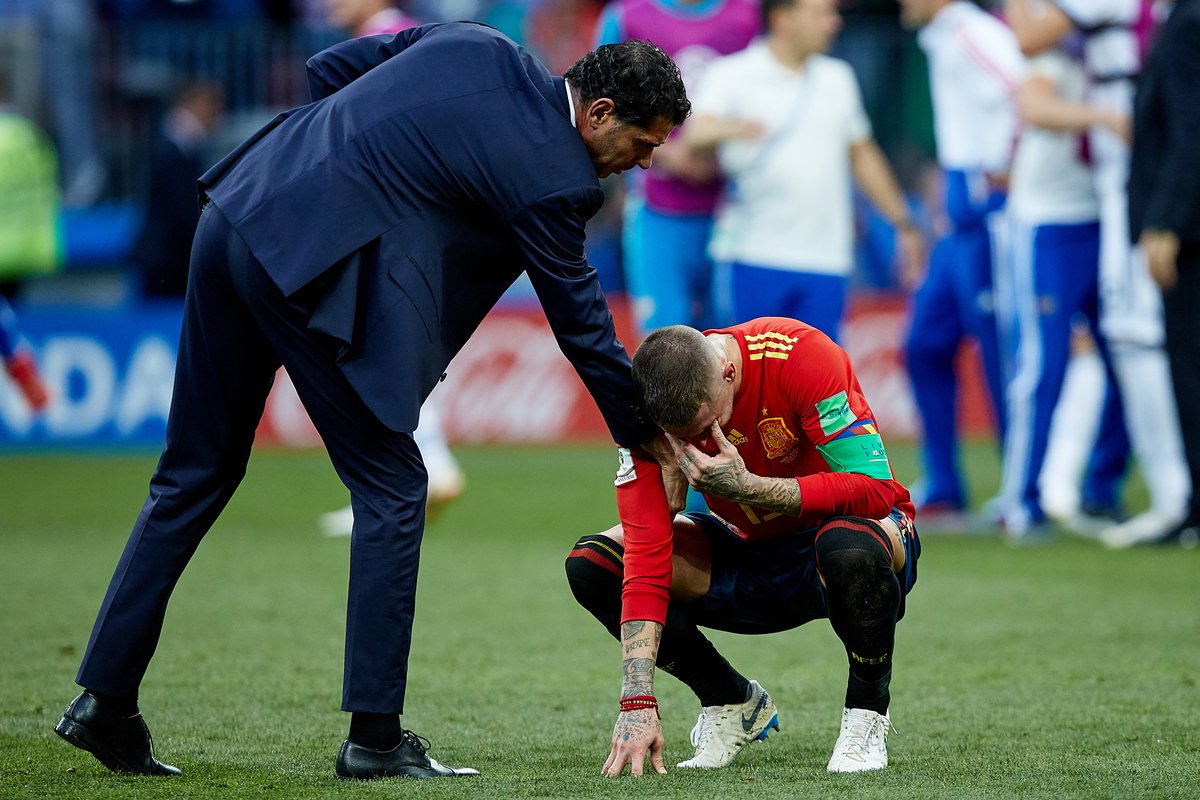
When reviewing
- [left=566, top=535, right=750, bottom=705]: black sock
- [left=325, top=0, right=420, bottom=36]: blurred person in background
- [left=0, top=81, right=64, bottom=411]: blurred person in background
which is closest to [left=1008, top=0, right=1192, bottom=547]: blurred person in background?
[left=325, top=0, right=420, bottom=36]: blurred person in background

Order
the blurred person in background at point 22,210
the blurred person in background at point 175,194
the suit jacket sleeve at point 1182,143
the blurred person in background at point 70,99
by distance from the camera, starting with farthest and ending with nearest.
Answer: the blurred person in background at point 70,99 < the blurred person in background at point 175,194 < the blurred person in background at point 22,210 < the suit jacket sleeve at point 1182,143

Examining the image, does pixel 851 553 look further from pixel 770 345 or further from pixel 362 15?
pixel 362 15

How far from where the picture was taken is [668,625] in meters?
4.15

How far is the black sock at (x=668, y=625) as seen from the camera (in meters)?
4.11

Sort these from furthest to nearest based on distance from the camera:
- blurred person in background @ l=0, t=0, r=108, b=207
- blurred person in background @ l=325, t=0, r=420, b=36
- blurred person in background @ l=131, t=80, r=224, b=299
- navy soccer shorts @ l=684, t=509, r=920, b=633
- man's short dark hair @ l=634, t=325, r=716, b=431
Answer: blurred person in background @ l=0, t=0, r=108, b=207, blurred person in background @ l=131, t=80, r=224, b=299, blurred person in background @ l=325, t=0, r=420, b=36, navy soccer shorts @ l=684, t=509, r=920, b=633, man's short dark hair @ l=634, t=325, r=716, b=431

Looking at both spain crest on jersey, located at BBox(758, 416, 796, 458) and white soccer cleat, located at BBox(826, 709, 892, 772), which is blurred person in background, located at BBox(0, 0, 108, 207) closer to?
spain crest on jersey, located at BBox(758, 416, 796, 458)

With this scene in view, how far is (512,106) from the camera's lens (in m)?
3.85

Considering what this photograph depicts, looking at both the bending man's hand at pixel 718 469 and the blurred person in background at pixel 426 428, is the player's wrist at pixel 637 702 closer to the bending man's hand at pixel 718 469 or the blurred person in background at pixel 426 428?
the bending man's hand at pixel 718 469

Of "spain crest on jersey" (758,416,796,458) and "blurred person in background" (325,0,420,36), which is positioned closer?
"spain crest on jersey" (758,416,796,458)

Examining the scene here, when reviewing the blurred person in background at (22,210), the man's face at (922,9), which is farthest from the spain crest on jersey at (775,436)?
the blurred person in background at (22,210)

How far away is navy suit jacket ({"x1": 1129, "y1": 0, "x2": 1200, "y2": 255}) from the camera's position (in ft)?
24.8

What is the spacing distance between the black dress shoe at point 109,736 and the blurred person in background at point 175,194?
10119 millimetres

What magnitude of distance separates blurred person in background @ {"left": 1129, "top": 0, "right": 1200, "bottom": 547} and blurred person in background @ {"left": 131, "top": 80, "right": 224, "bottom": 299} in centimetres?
820

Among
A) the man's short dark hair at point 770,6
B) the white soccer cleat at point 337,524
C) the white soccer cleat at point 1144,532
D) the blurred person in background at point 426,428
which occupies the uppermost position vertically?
the man's short dark hair at point 770,6
